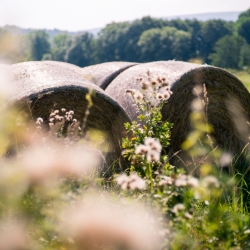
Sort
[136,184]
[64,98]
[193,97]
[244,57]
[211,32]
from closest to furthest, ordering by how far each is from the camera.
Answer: [136,184]
[64,98]
[193,97]
[244,57]
[211,32]

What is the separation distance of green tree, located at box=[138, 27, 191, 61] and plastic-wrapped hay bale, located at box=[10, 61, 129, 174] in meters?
69.6

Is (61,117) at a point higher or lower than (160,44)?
higher

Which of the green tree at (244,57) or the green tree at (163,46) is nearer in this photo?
the green tree at (244,57)

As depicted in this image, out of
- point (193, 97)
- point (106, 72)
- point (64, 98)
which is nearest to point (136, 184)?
point (64, 98)

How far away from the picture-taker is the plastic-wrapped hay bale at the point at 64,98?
194 inches

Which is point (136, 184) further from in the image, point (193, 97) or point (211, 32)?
point (211, 32)

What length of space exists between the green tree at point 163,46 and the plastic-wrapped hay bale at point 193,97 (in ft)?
222

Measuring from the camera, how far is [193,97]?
22.2 ft

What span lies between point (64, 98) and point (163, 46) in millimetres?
72673

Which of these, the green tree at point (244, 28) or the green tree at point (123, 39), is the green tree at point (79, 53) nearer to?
the green tree at point (123, 39)

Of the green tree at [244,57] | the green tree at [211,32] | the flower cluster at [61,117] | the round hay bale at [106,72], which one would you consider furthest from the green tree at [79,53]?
the flower cluster at [61,117]

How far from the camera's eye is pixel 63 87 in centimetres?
505

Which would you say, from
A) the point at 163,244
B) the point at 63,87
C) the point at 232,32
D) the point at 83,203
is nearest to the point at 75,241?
the point at 83,203

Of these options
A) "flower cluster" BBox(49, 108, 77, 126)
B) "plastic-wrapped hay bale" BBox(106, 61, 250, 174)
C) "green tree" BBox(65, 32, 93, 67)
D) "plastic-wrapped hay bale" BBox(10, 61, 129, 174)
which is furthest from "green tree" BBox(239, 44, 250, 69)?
"flower cluster" BBox(49, 108, 77, 126)
